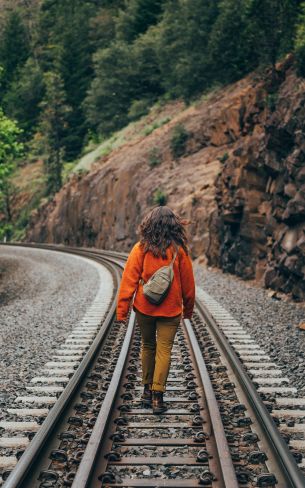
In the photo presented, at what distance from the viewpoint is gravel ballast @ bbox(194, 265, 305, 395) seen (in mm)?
7832

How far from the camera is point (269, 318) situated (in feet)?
36.4

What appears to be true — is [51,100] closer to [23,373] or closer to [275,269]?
[275,269]

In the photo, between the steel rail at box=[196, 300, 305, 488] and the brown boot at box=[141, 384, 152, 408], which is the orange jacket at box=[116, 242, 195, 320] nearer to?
the brown boot at box=[141, 384, 152, 408]

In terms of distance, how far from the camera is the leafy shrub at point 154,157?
3572 centimetres

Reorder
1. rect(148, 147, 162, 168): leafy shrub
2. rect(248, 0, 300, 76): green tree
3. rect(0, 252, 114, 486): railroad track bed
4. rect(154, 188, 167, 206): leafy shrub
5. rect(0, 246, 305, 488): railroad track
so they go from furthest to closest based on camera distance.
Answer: rect(148, 147, 162, 168): leafy shrub
rect(154, 188, 167, 206): leafy shrub
rect(248, 0, 300, 76): green tree
rect(0, 252, 114, 486): railroad track bed
rect(0, 246, 305, 488): railroad track

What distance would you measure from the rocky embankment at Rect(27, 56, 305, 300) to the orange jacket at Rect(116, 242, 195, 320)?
7947mm

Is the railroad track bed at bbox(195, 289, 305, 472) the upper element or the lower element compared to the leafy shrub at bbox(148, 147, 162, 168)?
upper

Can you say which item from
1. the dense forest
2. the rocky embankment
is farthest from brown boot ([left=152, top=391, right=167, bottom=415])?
the dense forest

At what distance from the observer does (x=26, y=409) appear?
5.70m

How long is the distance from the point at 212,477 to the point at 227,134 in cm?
2837

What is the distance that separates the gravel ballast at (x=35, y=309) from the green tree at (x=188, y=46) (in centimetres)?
1746

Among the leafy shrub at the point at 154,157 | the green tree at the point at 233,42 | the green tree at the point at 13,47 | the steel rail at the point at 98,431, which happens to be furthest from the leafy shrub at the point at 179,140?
the green tree at the point at 13,47

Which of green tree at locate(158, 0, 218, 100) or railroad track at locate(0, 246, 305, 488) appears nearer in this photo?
railroad track at locate(0, 246, 305, 488)

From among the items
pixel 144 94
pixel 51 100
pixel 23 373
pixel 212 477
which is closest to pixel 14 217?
pixel 51 100
